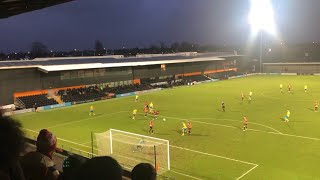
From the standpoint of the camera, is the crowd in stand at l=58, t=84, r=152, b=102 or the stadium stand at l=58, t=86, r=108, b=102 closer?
the stadium stand at l=58, t=86, r=108, b=102

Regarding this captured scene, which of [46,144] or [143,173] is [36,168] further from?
[143,173]

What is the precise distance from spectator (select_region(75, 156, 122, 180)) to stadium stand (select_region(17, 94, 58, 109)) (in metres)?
49.8

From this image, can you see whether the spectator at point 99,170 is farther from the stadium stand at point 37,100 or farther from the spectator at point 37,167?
the stadium stand at point 37,100

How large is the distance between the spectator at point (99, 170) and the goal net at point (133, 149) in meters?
19.0

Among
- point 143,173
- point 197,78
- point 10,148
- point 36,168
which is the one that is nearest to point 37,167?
point 36,168

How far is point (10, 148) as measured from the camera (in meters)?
2.81

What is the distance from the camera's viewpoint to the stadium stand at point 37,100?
4940 centimetres

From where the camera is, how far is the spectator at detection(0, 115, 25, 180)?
2781 millimetres

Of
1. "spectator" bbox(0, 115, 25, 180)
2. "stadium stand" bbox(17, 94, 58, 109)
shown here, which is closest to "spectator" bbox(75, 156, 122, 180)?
"spectator" bbox(0, 115, 25, 180)

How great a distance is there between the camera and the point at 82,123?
125 ft

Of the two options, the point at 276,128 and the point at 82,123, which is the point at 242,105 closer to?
the point at 276,128

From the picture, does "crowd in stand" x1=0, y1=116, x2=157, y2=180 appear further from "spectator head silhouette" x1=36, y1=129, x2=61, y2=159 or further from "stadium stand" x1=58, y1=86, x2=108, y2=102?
"stadium stand" x1=58, y1=86, x2=108, y2=102

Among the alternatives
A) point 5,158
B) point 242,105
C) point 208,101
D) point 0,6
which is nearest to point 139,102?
point 208,101

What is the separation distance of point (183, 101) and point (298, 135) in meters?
26.0
